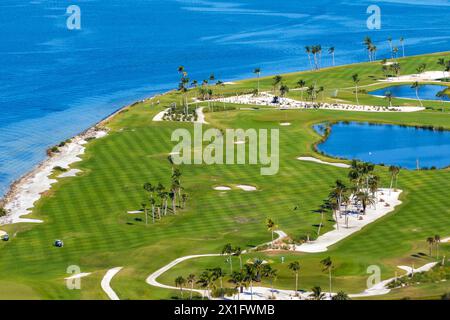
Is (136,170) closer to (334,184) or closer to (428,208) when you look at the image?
(334,184)

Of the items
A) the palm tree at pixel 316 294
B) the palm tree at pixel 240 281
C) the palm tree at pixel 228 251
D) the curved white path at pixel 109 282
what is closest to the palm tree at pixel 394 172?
the palm tree at pixel 228 251

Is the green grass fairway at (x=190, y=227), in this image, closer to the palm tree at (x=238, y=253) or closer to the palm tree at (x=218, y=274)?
the palm tree at (x=238, y=253)

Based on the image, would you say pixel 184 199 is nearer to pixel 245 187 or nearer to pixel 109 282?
pixel 245 187

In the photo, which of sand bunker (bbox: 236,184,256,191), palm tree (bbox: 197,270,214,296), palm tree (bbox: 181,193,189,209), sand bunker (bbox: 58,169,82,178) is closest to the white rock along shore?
sand bunker (bbox: 58,169,82,178)

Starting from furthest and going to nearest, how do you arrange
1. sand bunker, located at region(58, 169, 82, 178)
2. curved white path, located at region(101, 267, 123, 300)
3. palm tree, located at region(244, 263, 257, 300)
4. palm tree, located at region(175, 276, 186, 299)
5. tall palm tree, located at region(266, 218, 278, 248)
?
sand bunker, located at region(58, 169, 82, 178), tall palm tree, located at region(266, 218, 278, 248), curved white path, located at region(101, 267, 123, 300), palm tree, located at region(175, 276, 186, 299), palm tree, located at region(244, 263, 257, 300)

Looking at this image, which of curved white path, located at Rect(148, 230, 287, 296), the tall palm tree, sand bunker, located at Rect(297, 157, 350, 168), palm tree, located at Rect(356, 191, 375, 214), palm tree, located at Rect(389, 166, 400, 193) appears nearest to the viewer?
curved white path, located at Rect(148, 230, 287, 296)

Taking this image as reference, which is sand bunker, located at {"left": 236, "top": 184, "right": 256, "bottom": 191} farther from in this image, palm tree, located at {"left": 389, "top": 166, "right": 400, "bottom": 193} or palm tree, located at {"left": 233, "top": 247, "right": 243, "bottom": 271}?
palm tree, located at {"left": 233, "top": 247, "right": 243, "bottom": 271}
